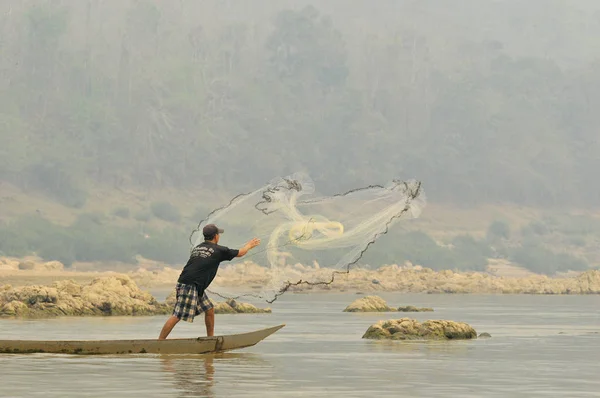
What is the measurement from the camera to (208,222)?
3766 centimetres

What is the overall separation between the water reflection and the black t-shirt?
1.96 metres

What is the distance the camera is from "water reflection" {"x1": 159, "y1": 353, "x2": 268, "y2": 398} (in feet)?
84.2

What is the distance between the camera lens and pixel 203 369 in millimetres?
30094

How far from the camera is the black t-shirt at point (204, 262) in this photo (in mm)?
33062

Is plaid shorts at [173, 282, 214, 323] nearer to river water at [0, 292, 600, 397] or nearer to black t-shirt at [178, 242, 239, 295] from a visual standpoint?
black t-shirt at [178, 242, 239, 295]

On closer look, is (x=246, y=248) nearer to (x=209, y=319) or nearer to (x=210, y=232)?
(x=210, y=232)

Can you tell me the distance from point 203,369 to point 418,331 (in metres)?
16.7

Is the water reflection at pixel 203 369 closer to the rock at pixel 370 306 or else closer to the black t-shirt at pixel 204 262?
the black t-shirt at pixel 204 262

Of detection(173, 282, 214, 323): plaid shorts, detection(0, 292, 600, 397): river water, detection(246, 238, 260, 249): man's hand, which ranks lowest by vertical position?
detection(0, 292, 600, 397): river water

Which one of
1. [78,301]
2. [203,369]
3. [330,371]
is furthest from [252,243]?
[78,301]

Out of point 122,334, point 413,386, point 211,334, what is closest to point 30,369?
point 211,334

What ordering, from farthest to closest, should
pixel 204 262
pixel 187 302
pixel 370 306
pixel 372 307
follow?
1. pixel 370 306
2. pixel 372 307
3. pixel 187 302
4. pixel 204 262

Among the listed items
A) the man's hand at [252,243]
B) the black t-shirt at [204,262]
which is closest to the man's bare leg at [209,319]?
the black t-shirt at [204,262]

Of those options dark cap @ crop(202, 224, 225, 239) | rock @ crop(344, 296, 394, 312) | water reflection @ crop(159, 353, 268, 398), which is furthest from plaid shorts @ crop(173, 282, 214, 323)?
rock @ crop(344, 296, 394, 312)
